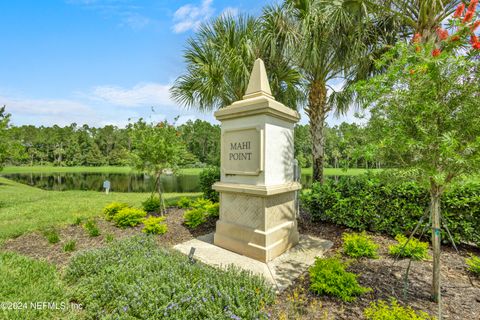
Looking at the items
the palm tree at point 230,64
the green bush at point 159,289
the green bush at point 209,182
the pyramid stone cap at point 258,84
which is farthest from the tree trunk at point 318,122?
the green bush at point 159,289

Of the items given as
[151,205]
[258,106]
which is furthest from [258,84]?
[151,205]

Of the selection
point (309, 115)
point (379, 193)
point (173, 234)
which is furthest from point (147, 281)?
point (309, 115)

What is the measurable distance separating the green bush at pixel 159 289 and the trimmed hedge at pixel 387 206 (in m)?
2.66

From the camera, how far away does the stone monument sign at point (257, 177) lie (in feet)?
13.3

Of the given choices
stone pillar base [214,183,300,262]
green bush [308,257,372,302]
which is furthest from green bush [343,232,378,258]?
green bush [308,257,372,302]

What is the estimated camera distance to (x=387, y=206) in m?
4.78

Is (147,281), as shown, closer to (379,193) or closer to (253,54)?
(379,193)

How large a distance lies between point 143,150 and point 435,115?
6.51m

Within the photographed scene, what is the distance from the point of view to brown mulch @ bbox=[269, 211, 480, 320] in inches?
99.0

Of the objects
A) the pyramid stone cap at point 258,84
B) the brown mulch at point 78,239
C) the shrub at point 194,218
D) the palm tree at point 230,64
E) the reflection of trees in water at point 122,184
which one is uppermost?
the palm tree at point 230,64

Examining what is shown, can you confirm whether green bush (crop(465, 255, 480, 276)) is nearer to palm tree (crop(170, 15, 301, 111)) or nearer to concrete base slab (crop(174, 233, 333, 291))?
concrete base slab (crop(174, 233, 333, 291))

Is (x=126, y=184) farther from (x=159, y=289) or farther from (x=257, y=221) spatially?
(x=159, y=289)

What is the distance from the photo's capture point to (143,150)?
6438 mm

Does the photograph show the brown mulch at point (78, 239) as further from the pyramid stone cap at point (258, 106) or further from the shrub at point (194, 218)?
the pyramid stone cap at point (258, 106)
